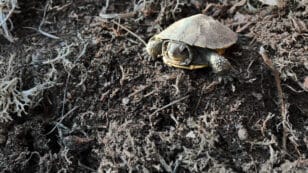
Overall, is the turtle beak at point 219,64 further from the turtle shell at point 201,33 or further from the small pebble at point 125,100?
the small pebble at point 125,100

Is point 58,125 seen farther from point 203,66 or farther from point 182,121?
point 203,66

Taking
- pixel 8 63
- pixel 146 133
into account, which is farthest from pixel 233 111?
pixel 8 63

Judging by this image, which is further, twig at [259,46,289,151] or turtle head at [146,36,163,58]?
turtle head at [146,36,163,58]

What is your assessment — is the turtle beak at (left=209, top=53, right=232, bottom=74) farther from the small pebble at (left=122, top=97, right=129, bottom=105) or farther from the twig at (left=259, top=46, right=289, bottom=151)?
→ the small pebble at (left=122, top=97, right=129, bottom=105)

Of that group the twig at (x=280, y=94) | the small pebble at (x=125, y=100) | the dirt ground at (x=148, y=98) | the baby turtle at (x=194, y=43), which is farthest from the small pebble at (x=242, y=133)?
the small pebble at (x=125, y=100)

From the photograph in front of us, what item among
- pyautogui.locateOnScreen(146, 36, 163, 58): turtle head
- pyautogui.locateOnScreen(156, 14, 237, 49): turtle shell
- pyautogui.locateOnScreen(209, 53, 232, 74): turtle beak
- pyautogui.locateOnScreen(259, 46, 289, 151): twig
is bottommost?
pyautogui.locateOnScreen(259, 46, 289, 151): twig

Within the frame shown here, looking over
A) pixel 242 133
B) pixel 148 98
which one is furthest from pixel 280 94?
pixel 148 98

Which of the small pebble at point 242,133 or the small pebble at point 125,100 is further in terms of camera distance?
the small pebble at point 125,100

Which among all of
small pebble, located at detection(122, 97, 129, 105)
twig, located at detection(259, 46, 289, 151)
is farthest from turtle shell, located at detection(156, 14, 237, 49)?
small pebble, located at detection(122, 97, 129, 105)

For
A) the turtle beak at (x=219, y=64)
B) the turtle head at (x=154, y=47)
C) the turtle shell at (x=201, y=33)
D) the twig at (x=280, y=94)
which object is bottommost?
the twig at (x=280, y=94)
